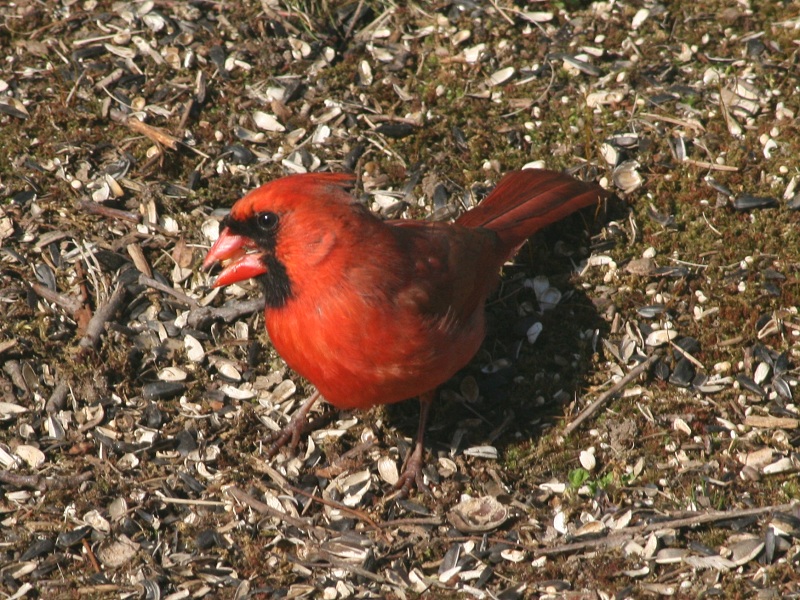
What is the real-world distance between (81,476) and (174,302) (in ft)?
2.89

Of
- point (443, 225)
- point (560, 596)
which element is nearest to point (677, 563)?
point (560, 596)

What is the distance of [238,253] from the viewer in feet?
11.8

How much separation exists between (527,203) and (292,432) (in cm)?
141

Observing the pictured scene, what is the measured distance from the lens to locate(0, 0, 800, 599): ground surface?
3.75m

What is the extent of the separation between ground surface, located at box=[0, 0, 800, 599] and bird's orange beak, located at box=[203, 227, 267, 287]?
0.83m

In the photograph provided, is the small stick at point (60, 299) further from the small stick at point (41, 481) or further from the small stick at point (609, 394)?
the small stick at point (609, 394)

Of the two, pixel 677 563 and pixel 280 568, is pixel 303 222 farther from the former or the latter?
pixel 677 563

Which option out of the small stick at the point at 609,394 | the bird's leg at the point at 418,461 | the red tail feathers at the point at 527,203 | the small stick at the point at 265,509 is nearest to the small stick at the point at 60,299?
the small stick at the point at 265,509

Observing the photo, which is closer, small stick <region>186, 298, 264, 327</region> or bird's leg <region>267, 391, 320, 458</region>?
bird's leg <region>267, 391, 320, 458</region>

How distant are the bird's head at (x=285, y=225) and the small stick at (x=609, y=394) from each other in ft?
4.39

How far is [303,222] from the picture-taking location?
340 cm

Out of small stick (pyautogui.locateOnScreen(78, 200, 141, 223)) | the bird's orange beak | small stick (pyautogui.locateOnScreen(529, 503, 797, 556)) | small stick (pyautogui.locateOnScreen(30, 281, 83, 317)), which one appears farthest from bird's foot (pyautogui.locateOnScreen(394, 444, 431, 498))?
small stick (pyautogui.locateOnScreen(78, 200, 141, 223))

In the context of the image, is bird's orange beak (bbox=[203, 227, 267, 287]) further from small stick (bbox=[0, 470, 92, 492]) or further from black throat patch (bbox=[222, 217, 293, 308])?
small stick (bbox=[0, 470, 92, 492])

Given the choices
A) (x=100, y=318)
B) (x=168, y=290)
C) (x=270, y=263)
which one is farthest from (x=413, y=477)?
(x=100, y=318)
